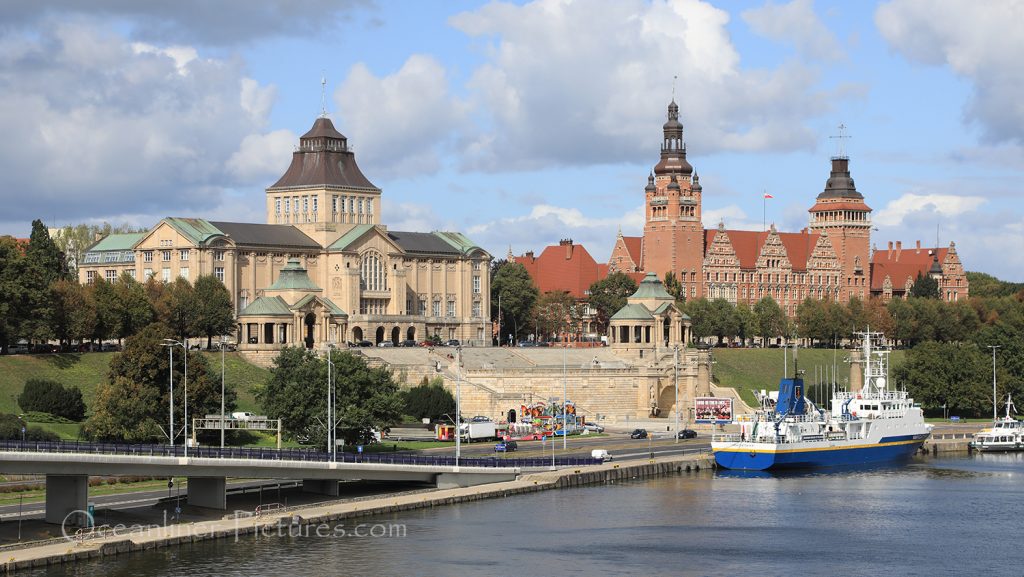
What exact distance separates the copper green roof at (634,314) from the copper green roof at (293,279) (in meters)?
32.3

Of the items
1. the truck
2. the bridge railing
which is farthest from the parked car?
the bridge railing

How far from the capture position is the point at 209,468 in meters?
93.2

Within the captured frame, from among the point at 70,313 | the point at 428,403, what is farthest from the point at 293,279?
the point at 428,403

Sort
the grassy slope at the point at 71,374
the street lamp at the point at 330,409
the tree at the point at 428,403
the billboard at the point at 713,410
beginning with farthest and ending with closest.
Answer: the billboard at the point at 713,410, the tree at the point at 428,403, the grassy slope at the point at 71,374, the street lamp at the point at 330,409

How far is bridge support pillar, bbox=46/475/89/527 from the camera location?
89.1 meters

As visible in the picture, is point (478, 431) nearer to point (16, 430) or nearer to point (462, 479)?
point (462, 479)

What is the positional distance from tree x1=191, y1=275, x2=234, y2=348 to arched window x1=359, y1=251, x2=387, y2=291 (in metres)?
20.4

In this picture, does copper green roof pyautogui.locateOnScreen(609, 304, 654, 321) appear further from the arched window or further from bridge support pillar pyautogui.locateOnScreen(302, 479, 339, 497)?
bridge support pillar pyautogui.locateOnScreen(302, 479, 339, 497)

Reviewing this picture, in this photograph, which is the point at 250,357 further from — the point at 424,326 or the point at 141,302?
the point at 424,326

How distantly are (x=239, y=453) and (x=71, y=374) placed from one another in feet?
165

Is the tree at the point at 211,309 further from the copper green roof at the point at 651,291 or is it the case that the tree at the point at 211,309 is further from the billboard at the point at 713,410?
the billboard at the point at 713,410

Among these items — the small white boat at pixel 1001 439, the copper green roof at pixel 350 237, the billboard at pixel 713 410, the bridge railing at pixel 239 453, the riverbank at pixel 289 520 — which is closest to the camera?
the riverbank at pixel 289 520

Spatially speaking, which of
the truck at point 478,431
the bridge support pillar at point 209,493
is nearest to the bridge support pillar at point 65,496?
the bridge support pillar at point 209,493

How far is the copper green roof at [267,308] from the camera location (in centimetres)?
16088
